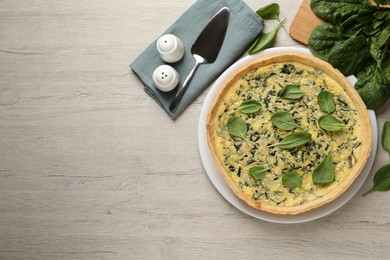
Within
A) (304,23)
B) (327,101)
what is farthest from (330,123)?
(304,23)

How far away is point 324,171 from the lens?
66.3 inches

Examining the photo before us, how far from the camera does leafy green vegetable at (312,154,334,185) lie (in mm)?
1682

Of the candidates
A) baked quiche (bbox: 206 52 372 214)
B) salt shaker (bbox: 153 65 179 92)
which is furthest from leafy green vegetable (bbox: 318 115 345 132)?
salt shaker (bbox: 153 65 179 92)

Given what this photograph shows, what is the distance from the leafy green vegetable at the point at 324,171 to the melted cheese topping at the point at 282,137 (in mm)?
37

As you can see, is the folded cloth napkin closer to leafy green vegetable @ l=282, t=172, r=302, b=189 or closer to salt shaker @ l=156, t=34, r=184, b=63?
salt shaker @ l=156, t=34, r=184, b=63

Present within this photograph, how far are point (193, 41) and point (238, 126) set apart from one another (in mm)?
411

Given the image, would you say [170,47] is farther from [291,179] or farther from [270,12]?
[291,179]

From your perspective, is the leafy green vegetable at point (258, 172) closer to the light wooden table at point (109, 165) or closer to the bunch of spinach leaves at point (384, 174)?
the light wooden table at point (109, 165)

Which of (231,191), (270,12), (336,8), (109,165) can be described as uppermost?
(336,8)

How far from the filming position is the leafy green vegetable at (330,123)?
5.49 feet

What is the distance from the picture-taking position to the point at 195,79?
190cm

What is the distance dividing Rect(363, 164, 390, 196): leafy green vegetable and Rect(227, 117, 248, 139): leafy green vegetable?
0.52 meters

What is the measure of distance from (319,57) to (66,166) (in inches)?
43.6

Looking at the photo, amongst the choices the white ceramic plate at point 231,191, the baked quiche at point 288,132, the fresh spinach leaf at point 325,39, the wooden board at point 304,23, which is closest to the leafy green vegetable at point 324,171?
the baked quiche at point 288,132
